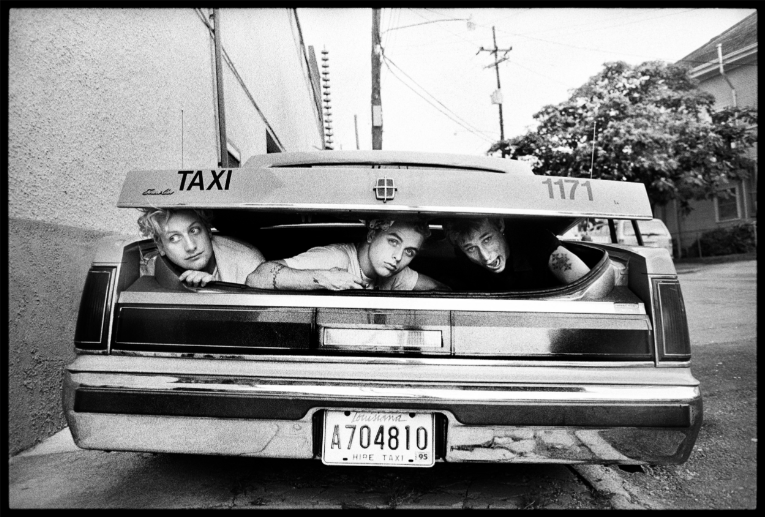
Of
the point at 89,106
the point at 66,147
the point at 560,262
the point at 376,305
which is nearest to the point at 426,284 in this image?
the point at 560,262

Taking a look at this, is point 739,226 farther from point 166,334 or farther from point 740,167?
point 166,334

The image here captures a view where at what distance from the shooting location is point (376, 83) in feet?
48.8

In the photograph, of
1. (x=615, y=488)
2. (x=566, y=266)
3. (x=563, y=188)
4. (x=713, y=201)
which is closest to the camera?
(x=563, y=188)

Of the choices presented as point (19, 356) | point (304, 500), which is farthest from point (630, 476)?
point (19, 356)

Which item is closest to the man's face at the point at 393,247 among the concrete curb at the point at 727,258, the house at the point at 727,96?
the concrete curb at the point at 727,258

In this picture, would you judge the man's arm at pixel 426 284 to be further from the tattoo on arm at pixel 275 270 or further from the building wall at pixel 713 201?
the building wall at pixel 713 201

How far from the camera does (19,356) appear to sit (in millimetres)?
2885

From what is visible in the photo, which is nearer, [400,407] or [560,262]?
[400,407]

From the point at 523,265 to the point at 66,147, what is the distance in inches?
108

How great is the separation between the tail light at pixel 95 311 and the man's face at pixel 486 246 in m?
1.51

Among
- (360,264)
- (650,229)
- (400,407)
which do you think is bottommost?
(400,407)

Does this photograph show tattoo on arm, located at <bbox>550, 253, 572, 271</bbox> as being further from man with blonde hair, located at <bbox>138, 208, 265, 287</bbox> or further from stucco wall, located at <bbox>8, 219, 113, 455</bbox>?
stucco wall, located at <bbox>8, 219, 113, 455</bbox>

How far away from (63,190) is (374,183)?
225 centimetres

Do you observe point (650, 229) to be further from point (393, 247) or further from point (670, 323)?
point (393, 247)
